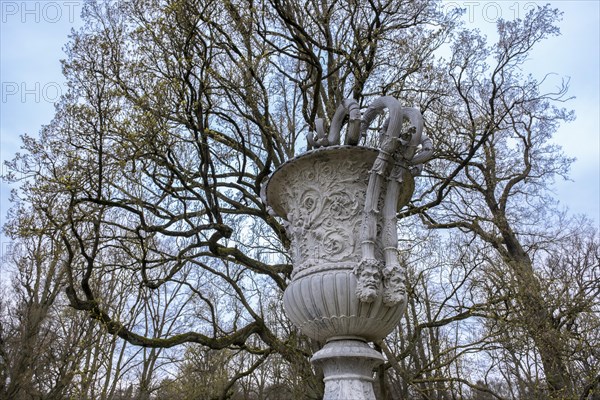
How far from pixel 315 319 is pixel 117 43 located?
17.8 ft

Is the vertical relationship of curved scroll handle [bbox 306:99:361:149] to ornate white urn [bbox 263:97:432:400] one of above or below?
above

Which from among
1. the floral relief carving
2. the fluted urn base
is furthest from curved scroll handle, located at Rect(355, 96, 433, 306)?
the fluted urn base

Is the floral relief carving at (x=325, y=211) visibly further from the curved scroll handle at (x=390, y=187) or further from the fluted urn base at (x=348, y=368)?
the fluted urn base at (x=348, y=368)

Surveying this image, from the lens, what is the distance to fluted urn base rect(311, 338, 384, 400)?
3412 millimetres

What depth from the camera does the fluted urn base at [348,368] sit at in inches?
134

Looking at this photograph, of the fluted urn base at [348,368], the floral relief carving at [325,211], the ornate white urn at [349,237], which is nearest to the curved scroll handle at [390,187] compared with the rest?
the ornate white urn at [349,237]

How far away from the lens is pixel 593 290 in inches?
329

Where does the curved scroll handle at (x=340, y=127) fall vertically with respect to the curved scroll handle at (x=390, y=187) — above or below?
above

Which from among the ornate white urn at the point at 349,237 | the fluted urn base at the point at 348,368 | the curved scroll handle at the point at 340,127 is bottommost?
the fluted urn base at the point at 348,368

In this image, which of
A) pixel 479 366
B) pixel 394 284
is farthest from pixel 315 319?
pixel 479 366

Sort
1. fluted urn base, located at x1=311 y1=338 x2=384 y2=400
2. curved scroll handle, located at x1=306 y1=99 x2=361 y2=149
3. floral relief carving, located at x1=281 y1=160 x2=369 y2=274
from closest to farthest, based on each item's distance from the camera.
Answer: fluted urn base, located at x1=311 y1=338 x2=384 y2=400 < floral relief carving, located at x1=281 y1=160 x2=369 y2=274 < curved scroll handle, located at x1=306 y1=99 x2=361 y2=149

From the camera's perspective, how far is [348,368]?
349cm

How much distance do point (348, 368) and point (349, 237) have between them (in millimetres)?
898

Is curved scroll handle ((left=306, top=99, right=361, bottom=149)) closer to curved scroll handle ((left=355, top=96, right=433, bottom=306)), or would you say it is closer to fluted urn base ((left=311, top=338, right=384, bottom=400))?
curved scroll handle ((left=355, top=96, right=433, bottom=306))
